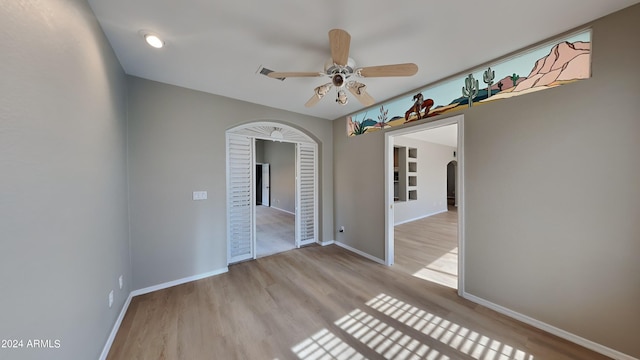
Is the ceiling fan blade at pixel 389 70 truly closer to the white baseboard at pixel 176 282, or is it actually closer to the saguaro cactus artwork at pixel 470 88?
the saguaro cactus artwork at pixel 470 88

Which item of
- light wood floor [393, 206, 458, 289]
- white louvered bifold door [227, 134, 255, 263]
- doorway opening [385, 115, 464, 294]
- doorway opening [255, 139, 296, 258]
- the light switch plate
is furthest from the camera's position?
doorway opening [255, 139, 296, 258]

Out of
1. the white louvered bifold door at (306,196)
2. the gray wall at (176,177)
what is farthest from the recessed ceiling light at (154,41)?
the white louvered bifold door at (306,196)

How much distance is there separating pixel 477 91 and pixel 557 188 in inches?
47.9

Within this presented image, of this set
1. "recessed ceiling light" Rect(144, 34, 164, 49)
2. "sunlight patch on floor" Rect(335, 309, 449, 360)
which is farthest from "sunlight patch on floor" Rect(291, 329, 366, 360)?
"recessed ceiling light" Rect(144, 34, 164, 49)

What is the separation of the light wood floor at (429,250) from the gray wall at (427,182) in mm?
435

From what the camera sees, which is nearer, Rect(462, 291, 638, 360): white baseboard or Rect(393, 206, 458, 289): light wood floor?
Rect(462, 291, 638, 360): white baseboard

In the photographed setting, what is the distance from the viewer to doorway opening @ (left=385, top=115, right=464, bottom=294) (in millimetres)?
2645

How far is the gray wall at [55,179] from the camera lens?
772mm

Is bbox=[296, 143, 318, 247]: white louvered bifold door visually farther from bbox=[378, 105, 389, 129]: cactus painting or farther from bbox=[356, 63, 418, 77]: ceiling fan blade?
bbox=[356, 63, 418, 77]: ceiling fan blade

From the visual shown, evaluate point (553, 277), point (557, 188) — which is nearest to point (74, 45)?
point (557, 188)

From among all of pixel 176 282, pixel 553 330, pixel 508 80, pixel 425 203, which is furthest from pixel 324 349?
pixel 425 203

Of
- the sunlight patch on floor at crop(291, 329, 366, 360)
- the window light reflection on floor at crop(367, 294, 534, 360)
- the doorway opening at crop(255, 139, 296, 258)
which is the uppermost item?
the doorway opening at crop(255, 139, 296, 258)

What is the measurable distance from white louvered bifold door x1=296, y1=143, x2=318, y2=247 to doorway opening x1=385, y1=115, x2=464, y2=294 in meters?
1.58

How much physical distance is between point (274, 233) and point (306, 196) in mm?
1539
